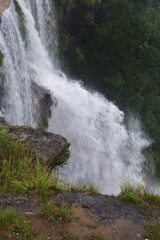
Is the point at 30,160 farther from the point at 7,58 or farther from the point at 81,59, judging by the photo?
the point at 81,59

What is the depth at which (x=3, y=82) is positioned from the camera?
299 inches

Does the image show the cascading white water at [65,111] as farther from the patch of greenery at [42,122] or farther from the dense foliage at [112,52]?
the dense foliage at [112,52]

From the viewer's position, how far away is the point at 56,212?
282 centimetres

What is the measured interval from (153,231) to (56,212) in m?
1.15

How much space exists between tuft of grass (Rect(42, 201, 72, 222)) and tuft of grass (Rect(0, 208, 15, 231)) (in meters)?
0.39

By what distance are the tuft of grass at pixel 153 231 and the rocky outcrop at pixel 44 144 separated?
5.79 ft

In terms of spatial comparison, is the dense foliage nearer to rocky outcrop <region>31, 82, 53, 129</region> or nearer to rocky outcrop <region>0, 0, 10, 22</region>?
rocky outcrop <region>0, 0, 10, 22</region>

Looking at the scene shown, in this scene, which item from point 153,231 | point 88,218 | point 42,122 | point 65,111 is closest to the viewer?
point 153,231

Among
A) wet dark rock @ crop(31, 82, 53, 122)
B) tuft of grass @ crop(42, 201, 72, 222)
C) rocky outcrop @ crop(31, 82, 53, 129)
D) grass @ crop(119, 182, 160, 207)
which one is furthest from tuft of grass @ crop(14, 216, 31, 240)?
wet dark rock @ crop(31, 82, 53, 122)

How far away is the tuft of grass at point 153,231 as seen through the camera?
9.02 feet

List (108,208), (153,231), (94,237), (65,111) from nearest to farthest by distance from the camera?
(94,237) < (153,231) < (108,208) < (65,111)

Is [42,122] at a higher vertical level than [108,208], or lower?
higher

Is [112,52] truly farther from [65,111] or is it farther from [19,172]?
[19,172]

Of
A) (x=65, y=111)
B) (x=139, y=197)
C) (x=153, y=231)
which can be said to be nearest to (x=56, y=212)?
(x=153, y=231)
